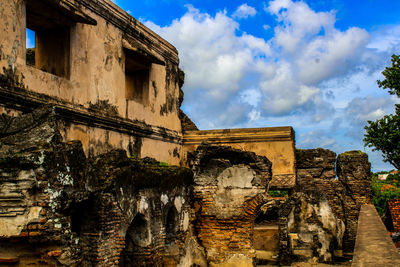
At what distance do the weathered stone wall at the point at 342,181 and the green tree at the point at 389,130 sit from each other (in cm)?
278

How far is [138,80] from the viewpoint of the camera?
10492 mm

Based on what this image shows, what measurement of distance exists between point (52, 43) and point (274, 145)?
21.0 feet

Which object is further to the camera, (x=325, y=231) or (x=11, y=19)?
(x=325, y=231)

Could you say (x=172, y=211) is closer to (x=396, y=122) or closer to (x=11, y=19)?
(x=11, y=19)

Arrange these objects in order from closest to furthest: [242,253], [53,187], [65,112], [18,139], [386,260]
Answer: [53,187] → [18,139] → [386,260] → [65,112] → [242,253]

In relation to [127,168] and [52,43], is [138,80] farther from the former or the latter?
[127,168]

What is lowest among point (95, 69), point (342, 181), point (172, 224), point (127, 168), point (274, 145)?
point (172, 224)

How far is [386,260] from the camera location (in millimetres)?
4789

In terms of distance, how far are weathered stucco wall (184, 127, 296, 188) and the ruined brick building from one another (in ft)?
0.09

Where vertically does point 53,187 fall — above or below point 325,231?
above

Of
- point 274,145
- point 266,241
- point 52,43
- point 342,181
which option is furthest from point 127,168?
point 342,181

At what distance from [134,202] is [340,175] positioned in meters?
9.67

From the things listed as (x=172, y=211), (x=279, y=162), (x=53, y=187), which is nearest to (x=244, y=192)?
(x=172, y=211)

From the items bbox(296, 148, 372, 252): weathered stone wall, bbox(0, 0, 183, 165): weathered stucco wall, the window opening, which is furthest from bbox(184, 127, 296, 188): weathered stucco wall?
the window opening
